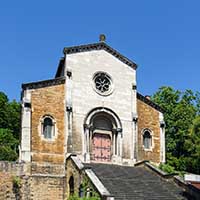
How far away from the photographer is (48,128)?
28312mm

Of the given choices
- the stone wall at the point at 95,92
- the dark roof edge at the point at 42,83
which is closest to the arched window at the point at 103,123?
the stone wall at the point at 95,92

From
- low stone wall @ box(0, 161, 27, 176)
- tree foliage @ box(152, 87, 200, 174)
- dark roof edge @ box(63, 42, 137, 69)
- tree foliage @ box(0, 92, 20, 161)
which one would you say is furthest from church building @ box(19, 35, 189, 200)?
tree foliage @ box(0, 92, 20, 161)

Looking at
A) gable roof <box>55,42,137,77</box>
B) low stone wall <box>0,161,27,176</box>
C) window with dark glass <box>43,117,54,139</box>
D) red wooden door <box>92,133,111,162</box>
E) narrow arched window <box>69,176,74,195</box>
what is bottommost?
narrow arched window <box>69,176,74,195</box>

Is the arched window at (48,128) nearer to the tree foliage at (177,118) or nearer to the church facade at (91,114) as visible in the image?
the church facade at (91,114)

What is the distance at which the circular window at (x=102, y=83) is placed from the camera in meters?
31.0

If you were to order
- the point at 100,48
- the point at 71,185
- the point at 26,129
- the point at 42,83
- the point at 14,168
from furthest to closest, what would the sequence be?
1. the point at 100,48
2. the point at 42,83
3. the point at 26,129
4. the point at 71,185
5. the point at 14,168

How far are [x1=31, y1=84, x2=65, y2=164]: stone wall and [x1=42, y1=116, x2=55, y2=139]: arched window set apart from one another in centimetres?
27

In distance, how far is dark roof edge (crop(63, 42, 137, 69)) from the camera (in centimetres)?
3042

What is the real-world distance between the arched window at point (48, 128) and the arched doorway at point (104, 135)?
2.85 m

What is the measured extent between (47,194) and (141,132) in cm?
903

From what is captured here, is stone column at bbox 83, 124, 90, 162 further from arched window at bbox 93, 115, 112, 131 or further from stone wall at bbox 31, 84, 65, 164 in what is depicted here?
stone wall at bbox 31, 84, 65, 164

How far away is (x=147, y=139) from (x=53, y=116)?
790cm

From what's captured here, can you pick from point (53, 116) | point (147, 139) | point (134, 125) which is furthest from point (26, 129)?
point (147, 139)

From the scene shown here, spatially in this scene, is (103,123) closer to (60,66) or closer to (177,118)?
(60,66)
